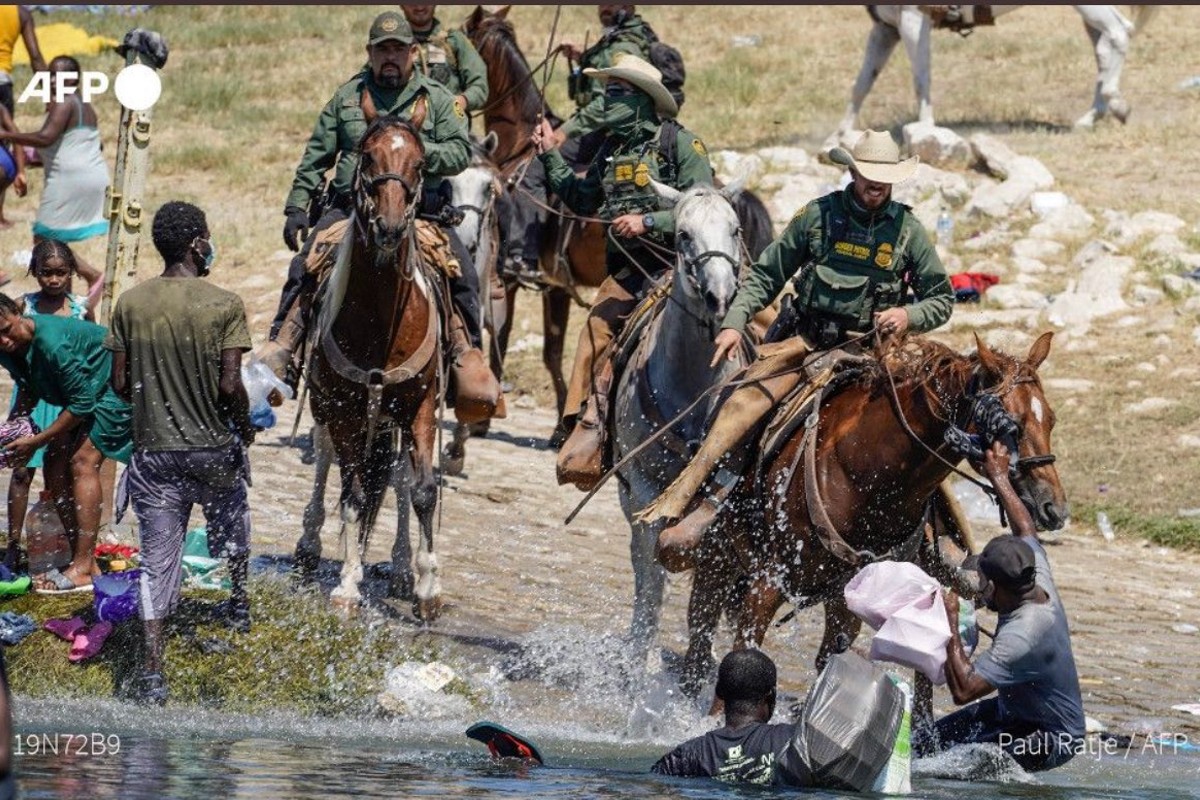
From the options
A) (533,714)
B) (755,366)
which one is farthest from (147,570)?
(755,366)

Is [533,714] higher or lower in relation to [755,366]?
lower

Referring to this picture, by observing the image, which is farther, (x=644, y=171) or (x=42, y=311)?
(x=644, y=171)

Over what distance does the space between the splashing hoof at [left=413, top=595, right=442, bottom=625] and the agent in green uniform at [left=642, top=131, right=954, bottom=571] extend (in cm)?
196

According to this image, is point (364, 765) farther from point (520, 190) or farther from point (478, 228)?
point (520, 190)

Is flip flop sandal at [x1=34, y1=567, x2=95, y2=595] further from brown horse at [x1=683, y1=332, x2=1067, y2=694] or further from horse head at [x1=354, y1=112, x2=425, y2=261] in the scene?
brown horse at [x1=683, y1=332, x2=1067, y2=694]

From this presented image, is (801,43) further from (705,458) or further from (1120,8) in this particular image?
(705,458)

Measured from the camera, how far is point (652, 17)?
3228 cm

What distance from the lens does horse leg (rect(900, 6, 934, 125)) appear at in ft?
78.8

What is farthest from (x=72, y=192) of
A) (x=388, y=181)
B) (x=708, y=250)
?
(x=708, y=250)

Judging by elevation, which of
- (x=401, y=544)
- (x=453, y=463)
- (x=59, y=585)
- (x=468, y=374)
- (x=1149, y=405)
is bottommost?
(x=453, y=463)

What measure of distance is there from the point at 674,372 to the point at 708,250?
696mm

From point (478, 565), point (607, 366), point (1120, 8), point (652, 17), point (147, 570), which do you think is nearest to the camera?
point (147, 570)

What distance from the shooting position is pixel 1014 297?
62.8 ft

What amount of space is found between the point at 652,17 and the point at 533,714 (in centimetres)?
2280
